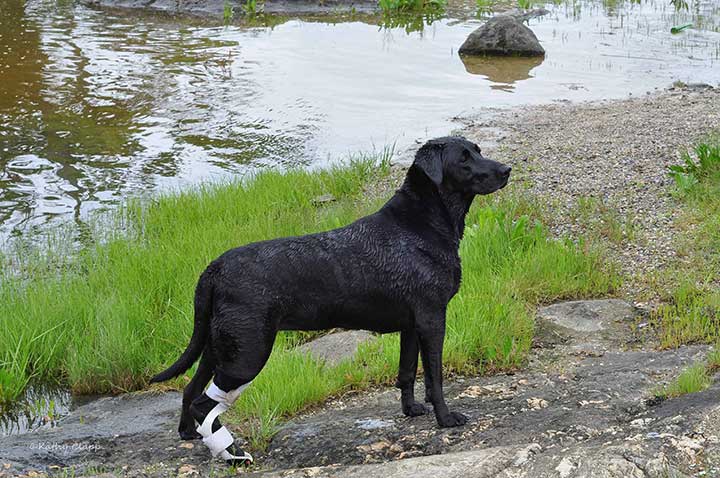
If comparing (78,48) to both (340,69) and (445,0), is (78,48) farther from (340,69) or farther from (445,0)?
(445,0)

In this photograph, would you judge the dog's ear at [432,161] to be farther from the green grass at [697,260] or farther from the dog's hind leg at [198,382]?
the green grass at [697,260]

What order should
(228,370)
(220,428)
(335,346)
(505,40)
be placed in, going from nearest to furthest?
1. (228,370)
2. (220,428)
3. (335,346)
4. (505,40)

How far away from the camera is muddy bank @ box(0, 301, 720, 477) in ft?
12.9

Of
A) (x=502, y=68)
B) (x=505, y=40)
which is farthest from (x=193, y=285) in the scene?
(x=505, y=40)

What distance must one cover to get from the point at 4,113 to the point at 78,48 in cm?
409

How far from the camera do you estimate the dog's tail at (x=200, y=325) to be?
448 cm

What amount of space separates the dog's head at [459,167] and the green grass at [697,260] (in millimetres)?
2013

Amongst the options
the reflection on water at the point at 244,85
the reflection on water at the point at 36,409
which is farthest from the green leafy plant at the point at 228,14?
the reflection on water at the point at 36,409

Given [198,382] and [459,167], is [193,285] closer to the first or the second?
[198,382]

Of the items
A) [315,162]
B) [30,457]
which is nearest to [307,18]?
[315,162]

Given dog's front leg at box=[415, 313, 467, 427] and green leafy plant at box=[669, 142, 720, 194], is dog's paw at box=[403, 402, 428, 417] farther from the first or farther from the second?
green leafy plant at box=[669, 142, 720, 194]

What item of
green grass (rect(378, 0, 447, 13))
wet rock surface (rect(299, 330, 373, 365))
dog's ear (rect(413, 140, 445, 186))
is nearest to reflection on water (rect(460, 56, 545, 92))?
green grass (rect(378, 0, 447, 13))

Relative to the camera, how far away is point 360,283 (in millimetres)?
4594

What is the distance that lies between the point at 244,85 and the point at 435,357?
34.6 feet
